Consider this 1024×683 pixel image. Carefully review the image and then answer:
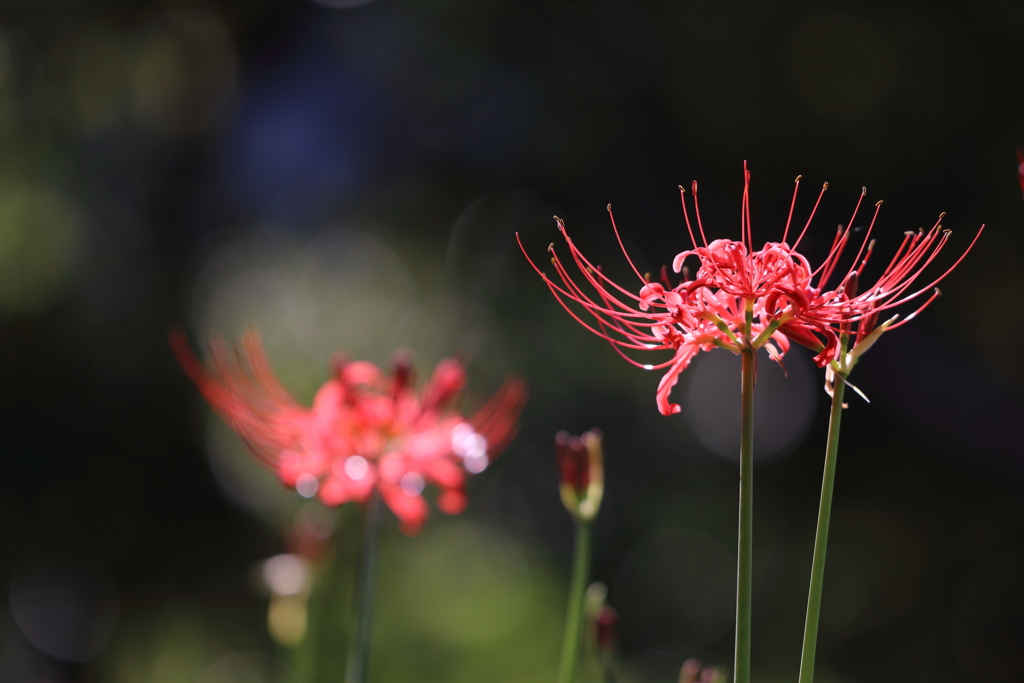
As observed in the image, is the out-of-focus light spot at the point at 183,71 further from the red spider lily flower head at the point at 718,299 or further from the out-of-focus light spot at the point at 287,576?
the red spider lily flower head at the point at 718,299

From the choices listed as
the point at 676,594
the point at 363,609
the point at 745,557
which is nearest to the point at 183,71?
the point at 676,594

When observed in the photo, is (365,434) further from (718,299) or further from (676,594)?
(676,594)

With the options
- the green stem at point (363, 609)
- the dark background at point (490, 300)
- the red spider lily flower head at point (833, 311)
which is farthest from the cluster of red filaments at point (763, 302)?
the dark background at point (490, 300)

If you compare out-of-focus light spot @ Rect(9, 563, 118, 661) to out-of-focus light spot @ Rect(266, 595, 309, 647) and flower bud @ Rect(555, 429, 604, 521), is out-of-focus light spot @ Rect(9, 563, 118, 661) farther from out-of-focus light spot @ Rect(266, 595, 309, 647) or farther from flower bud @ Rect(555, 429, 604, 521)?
flower bud @ Rect(555, 429, 604, 521)

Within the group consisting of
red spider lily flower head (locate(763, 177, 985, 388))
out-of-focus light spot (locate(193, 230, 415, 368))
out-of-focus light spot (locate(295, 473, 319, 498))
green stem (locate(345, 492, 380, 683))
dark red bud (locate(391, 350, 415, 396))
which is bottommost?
green stem (locate(345, 492, 380, 683))

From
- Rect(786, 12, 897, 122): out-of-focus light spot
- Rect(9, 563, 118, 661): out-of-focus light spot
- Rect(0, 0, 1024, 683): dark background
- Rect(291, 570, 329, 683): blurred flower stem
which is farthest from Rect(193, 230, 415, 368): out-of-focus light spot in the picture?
Rect(291, 570, 329, 683): blurred flower stem

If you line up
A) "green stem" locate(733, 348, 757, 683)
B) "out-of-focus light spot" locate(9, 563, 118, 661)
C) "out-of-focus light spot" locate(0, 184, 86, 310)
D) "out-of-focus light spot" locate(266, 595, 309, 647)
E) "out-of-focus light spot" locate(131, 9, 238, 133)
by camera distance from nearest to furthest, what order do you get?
"green stem" locate(733, 348, 757, 683) < "out-of-focus light spot" locate(266, 595, 309, 647) < "out-of-focus light spot" locate(0, 184, 86, 310) < "out-of-focus light spot" locate(9, 563, 118, 661) < "out-of-focus light spot" locate(131, 9, 238, 133)

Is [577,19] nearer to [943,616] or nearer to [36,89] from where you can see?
[36,89]
